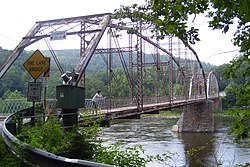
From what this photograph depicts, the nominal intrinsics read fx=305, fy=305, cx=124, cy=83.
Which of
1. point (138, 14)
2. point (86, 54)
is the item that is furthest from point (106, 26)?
A: point (138, 14)

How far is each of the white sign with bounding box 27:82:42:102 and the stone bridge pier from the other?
102 ft

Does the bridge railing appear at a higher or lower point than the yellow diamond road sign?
lower

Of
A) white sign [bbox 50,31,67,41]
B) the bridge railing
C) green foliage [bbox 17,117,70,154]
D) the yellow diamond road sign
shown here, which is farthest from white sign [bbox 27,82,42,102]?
white sign [bbox 50,31,67,41]

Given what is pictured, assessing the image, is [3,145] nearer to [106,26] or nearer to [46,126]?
[46,126]

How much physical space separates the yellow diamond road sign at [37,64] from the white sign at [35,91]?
0.23 m

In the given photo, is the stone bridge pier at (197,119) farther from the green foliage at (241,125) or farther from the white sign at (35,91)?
the green foliage at (241,125)

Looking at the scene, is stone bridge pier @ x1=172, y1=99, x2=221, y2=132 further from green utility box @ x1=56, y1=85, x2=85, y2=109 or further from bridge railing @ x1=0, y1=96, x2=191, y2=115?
green utility box @ x1=56, y1=85, x2=85, y2=109

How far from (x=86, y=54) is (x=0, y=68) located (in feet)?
23.2

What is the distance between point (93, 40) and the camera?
1442 cm

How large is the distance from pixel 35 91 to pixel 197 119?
35162 millimetres

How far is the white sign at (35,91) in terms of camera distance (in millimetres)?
7496

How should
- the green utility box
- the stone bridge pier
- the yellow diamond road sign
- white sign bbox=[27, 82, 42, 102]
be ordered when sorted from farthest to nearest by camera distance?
the stone bridge pier < the yellow diamond road sign < white sign bbox=[27, 82, 42, 102] < the green utility box

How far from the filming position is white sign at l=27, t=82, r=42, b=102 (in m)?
7.50

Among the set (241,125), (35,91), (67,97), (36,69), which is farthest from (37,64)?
(241,125)
